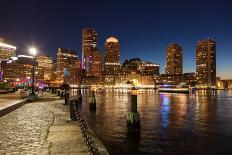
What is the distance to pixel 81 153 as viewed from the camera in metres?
9.27

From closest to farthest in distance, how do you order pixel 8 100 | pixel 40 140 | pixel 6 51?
pixel 40 140, pixel 8 100, pixel 6 51

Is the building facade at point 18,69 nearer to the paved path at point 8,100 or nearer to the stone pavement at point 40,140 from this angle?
the paved path at point 8,100

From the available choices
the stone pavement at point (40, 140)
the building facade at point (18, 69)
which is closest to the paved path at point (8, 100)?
the stone pavement at point (40, 140)

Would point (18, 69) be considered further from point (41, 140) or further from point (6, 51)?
point (41, 140)

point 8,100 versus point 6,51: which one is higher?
point 6,51

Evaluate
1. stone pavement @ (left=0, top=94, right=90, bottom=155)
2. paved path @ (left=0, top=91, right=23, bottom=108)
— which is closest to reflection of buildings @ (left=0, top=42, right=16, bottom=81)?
paved path @ (left=0, top=91, right=23, bottom=108)

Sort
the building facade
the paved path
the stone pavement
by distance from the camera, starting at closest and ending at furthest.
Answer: the stone pavement, the paved path, the building facade

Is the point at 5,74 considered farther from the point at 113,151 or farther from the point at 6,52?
the point at 113,151

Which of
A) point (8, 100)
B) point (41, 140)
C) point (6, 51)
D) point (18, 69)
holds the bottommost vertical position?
point (41, 140)

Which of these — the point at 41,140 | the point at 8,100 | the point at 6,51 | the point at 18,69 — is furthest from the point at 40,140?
the point at 18,69

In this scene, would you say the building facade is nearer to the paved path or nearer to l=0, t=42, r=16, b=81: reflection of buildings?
l=0, t=42, r=16, b=81: reflection of buildings

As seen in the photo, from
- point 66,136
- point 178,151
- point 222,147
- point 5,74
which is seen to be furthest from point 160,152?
point 5,74

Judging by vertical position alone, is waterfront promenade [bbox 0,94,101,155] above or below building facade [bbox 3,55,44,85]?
below

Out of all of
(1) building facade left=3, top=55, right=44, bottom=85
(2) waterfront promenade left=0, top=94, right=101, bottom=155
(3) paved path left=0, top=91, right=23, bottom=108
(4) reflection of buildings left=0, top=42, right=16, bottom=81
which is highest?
(4) reflection of buildings left=0, top=42, right=16, bottom=81
